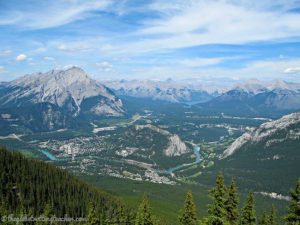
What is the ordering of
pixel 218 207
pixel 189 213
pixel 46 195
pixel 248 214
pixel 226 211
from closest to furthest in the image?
pixel 218 207 → pixel 226 211 → pixel 248 214 → pixel 189 213 → pixel 46 195

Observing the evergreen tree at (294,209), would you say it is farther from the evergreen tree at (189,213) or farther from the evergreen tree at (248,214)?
the evergreen tree at (189,213)

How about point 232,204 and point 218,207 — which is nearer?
point 218,207

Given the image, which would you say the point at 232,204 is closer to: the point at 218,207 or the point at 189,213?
the point at 218,207

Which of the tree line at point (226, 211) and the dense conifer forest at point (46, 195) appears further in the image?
the dense conifer forest at point (46, 195)

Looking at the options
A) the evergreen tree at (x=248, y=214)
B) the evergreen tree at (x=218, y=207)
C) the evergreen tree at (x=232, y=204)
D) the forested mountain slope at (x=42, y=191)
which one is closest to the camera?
the evergreen tree at (x=218, y=207)

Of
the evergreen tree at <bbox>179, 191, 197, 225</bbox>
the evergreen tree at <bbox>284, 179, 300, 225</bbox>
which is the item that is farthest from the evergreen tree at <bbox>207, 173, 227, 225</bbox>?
the evergreen tree at <bbox>179, 191, 197, 225</bbox>

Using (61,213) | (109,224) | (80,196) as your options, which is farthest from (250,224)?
(80,196)

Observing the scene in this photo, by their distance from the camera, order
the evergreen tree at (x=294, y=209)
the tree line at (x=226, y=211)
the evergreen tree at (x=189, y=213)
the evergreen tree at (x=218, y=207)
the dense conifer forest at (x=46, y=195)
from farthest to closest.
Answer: the dense conifer forest at (x=46, y=195)
the evergreen tree at (x=189, y=213)
the evergreen tree at (x=218, y=207)
the tree line at (x=226, y=211)
the evergreen tree at (x=294, y=209)

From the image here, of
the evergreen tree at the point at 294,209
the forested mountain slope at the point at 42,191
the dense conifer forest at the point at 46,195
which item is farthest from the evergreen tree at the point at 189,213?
the forested mountain slope at the point at 42,191

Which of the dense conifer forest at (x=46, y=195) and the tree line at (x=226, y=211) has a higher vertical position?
the tree line at (x=226, y=211)

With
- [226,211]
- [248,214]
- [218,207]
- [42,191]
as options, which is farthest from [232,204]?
[42,191]

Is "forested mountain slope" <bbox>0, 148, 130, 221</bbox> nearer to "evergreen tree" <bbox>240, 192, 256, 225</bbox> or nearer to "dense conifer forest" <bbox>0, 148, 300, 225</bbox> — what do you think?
"dense conifer forest" <bbox>0, 148, 300, 225</bbox>

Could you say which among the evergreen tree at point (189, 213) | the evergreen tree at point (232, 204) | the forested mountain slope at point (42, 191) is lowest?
the forested mountain slope at point (42, 191)
